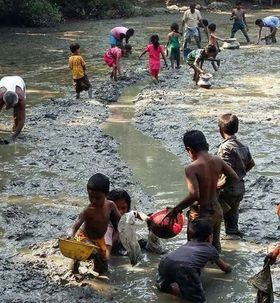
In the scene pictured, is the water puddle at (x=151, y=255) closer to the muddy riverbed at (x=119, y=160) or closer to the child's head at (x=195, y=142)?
the muddy riverbed at (x=119, y=160)

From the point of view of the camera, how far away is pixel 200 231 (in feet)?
16.8

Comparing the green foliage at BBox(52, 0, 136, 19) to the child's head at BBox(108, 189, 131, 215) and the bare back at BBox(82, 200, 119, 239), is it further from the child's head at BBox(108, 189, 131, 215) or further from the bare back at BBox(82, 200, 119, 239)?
the bare back at BBox(82, 200, 119, 239)

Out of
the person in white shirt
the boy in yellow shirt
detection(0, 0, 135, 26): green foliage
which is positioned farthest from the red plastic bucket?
detection(0, 0, 135, 26): green foliage

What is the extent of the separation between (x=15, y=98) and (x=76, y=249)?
16.0ft

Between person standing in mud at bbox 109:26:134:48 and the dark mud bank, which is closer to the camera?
the dark mud bank

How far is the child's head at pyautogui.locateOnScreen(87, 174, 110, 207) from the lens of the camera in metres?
5.17

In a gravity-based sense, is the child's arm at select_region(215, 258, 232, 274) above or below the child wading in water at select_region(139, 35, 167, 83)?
below

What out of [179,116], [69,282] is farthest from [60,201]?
[179,116]

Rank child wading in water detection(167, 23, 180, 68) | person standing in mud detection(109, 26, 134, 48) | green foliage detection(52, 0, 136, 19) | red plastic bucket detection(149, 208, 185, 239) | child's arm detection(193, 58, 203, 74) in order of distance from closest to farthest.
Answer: red plastic bucket detection(149, 208, 185, 239) → child's arm detection(193, 58, 203, 74) → child wading in water detection(167, 23, 180, 68) → person standing in mud detection(109, 26, 134, 48) → green foliage detection(52, 0, 136, 19)

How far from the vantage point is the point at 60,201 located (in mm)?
7273

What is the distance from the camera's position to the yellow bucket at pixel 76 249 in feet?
16.2

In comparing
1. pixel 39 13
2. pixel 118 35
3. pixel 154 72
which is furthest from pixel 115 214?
pixel 39 13

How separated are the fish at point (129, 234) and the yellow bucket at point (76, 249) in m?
0.37

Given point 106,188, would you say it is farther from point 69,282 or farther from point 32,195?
point 32,195
